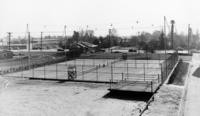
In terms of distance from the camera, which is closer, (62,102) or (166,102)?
(166,102)

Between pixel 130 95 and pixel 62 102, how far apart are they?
6160 mm

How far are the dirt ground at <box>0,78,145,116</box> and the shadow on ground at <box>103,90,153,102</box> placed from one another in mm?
763

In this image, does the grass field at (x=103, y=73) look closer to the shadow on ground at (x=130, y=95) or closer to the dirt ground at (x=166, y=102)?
the dirt ground at (x=166, y=102)

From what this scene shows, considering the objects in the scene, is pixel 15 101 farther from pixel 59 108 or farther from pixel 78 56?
pixel 78 56

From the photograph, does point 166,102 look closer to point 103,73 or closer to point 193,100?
point 193,100

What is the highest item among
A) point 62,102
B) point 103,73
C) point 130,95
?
point 103,73

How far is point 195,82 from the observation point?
28.5 metres

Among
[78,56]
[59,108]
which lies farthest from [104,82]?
[78,56]

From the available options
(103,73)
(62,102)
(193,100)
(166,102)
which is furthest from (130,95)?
(103,73)

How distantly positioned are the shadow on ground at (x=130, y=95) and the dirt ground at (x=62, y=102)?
76 centimetres

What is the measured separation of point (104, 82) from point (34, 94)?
859 cm

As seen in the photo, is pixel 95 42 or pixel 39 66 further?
pixel 95 42

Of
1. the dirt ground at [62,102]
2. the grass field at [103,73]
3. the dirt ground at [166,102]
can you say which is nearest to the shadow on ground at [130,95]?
the dirt ground at [62,102]

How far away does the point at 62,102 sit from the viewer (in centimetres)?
2092
